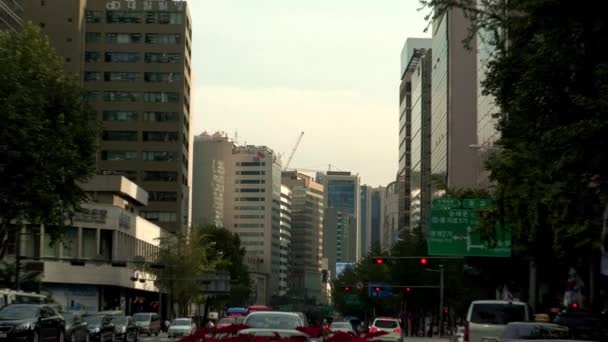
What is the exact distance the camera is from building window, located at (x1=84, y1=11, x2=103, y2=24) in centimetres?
13700

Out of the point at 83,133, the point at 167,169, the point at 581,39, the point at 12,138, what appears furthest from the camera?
the point at 167,169

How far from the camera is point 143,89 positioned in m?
137

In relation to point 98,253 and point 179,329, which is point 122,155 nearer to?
point 98,253

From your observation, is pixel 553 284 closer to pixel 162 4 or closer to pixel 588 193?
pixel 588 193

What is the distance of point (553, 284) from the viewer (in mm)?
57219

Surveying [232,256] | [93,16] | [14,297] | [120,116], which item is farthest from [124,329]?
[232,256]

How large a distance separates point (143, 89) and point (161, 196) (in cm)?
1325

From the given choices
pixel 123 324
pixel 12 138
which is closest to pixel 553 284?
pixel 123 324

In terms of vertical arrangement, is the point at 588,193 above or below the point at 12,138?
below

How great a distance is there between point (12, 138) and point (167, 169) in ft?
311

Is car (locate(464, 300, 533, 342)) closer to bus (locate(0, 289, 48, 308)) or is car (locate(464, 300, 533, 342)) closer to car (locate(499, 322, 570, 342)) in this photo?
car (locate(499, 322, 570, 342))

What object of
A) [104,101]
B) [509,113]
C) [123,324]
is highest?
[104,101]

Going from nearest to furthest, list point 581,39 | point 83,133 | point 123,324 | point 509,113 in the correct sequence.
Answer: point 581,39
point 509,113
point 83,133
point 123,324

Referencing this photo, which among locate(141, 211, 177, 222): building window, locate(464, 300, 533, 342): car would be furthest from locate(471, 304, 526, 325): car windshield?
locate(141, 211, 177, 222): building window
